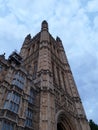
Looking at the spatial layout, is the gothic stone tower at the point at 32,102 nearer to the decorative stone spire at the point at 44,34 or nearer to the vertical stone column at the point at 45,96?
the vertical stone column at the point at 45,96

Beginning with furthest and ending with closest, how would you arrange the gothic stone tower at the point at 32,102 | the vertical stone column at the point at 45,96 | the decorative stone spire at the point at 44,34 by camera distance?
the decorative stone spire at the point at 44,34, the vertical stone column at the point at 45,96, the gothic stone tower at the point at 32,102

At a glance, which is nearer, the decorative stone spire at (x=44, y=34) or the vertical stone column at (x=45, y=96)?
the vertical stone column at (x=45, y=96)

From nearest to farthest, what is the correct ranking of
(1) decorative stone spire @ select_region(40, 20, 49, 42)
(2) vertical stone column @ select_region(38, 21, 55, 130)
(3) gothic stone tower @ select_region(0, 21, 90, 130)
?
(3) gothic stone tower @ select_region(0, 21, 90, 130) < (2) vertical stone column @ select_region(38, 21, 55, 130) < (1) decorative stone spire @ select_region(40, 20, 49, 42)

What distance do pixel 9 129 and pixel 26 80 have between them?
7069 mm

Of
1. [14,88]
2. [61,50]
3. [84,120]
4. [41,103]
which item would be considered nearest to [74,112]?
[84,120]

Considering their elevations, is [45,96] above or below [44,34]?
below

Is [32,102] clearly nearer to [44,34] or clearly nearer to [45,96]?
[45,96]

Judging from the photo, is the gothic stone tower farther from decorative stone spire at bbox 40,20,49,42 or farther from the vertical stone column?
decorative stone spire at bbox 40,20,49,42

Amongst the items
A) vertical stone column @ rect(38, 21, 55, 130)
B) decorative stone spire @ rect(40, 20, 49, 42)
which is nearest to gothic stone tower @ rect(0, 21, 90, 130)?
vertical stone column @ rect(38, 21, 55, 130)

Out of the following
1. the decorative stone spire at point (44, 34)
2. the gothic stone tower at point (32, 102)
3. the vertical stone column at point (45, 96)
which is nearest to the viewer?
the gothic stone tower at point (32, 102)

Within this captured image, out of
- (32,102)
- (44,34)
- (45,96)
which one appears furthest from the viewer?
(44,34)

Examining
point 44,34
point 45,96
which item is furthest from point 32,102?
point 44,34

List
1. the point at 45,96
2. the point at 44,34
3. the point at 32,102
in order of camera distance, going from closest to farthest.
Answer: the point at 32,102 → the point at 45,96 → the point at 44,34

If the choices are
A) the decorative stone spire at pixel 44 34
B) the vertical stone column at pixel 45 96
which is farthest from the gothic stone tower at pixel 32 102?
the decorative stone spire at pixel 44 34
